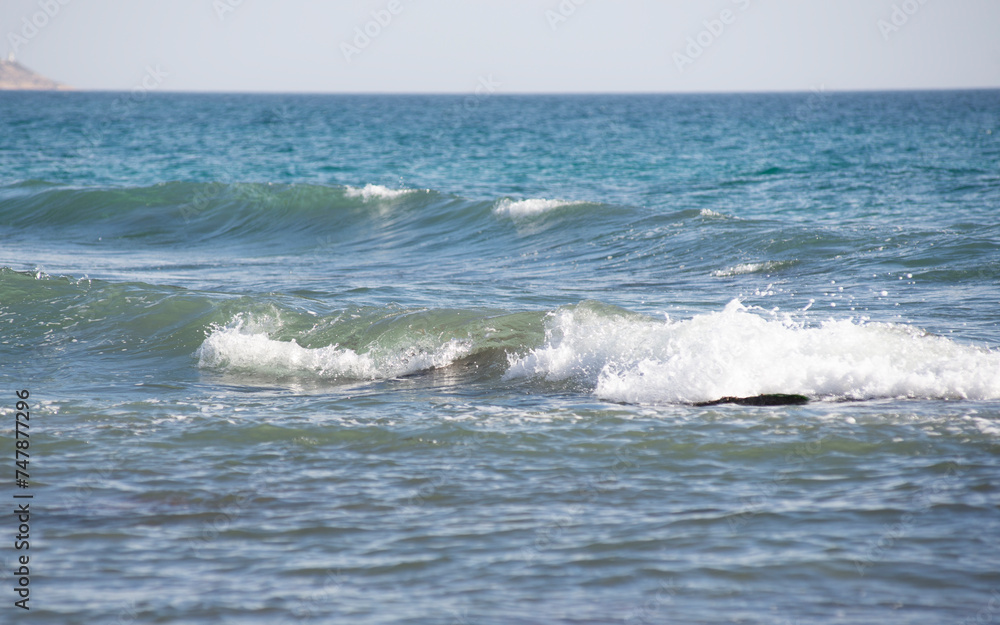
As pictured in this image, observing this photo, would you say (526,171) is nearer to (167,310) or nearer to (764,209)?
(764,209)

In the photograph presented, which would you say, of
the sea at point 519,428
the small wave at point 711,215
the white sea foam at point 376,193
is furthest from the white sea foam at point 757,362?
the white sea foam at point 376,193

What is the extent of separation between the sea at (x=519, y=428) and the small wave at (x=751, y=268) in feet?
0.35

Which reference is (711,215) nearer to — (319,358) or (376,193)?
(376,193)

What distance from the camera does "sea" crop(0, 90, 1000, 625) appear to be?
4.12 meters

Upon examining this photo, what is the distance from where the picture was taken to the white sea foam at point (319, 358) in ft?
27.1

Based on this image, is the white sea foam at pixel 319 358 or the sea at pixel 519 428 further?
the white sea foam at pixel 319 358

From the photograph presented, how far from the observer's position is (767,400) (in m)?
6.81

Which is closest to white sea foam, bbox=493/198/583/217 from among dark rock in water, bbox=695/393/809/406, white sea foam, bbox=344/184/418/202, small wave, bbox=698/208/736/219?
small wave, bbox=698/208/736/219

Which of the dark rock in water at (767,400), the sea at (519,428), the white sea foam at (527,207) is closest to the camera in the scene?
the sea at (519,428)

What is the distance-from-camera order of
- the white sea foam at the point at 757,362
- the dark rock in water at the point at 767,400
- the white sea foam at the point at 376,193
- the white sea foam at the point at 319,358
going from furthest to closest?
the white sea foam at the point at 376,193
the white sea foam at the point at 319,358
the white sea foam at the point at 757,362
the dark rock in water at the point at 767,400

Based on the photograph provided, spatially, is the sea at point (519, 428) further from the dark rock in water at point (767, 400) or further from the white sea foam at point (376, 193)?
the white sea foam at point (376, 193)

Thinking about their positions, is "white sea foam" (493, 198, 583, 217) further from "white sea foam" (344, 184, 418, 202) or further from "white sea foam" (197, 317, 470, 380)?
"white sea foam" (197, 317, 470, 380)

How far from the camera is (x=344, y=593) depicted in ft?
13.4

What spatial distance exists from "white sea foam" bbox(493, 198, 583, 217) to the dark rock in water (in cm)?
1094
